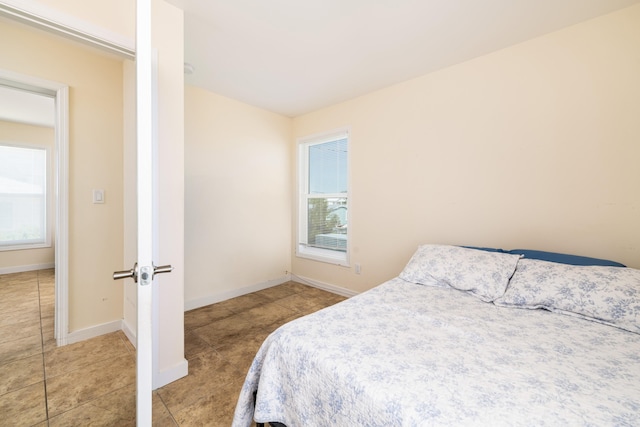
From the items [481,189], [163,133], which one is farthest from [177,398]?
[481,189]

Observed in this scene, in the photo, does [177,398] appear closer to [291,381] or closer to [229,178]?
[291,381]

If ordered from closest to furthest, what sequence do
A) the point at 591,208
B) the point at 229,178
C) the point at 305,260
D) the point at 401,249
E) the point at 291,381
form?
the point at 291,381, the point at 591,208, the point at 401,249, the point at 229,178, the point at 305,260

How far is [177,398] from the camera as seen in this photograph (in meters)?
1.53

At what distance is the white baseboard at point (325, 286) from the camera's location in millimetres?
3191

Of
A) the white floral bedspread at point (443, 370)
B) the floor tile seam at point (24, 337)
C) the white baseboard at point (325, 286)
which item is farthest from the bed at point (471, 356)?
the floor tile seam at point (24, 337)

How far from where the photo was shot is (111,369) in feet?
5.90

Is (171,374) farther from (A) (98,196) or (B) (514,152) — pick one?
(B) (514,152)

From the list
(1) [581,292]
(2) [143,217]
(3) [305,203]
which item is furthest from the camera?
(3) [305,203]

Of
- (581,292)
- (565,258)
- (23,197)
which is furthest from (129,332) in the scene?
(23,197)

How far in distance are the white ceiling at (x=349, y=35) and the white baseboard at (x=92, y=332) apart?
248 cm

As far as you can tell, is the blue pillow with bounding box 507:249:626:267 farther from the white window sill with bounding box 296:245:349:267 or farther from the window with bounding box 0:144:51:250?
Answer: the window with bounding box 0:144:51:250

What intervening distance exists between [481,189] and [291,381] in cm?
213

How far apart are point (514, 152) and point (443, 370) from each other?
193 cm

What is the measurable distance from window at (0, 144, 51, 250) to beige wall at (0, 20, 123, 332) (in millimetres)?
3355
